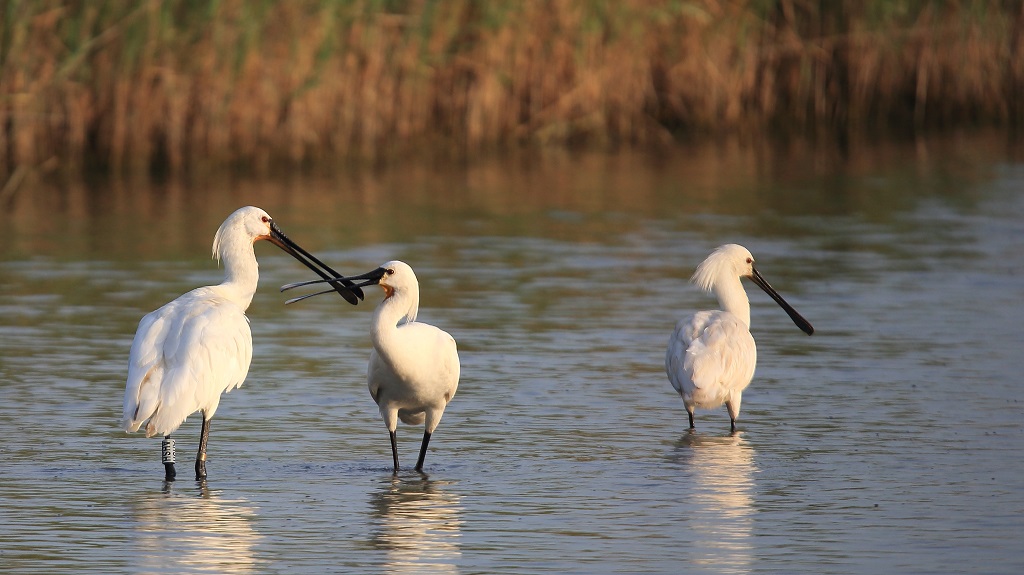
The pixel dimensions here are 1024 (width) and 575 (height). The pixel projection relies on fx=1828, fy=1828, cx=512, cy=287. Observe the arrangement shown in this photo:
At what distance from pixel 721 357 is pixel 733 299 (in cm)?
91

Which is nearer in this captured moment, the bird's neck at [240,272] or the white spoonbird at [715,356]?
the bird's neck at [240,272]

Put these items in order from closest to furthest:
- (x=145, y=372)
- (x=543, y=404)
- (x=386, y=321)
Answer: (x=145, y=372) → (x=386, y=321) → (x=543, y=404)

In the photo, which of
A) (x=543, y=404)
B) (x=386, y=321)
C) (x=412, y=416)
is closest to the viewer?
(x=386, y=321)

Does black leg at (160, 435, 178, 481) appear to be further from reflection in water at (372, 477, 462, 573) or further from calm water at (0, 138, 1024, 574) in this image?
reflection in water at (372, 477, 462, 573)

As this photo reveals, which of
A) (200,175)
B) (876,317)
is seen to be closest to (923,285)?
(876,317)

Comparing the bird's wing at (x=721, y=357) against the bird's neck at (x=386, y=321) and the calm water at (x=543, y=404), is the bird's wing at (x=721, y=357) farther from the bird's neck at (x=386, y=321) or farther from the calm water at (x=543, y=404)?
the bird's neck at (x=386, y=321)

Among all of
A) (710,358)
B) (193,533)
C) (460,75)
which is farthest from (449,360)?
(460,75)

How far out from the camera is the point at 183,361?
7.77m

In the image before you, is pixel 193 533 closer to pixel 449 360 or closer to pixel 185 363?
pixel 185 363

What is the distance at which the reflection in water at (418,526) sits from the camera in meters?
6.57

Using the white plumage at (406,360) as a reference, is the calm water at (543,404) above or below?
below

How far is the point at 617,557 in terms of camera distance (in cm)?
658

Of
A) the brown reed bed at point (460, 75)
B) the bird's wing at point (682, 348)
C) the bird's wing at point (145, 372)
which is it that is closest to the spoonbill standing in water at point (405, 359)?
the bird's wing at point (145, 372)

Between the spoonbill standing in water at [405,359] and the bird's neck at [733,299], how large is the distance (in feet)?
6.85
